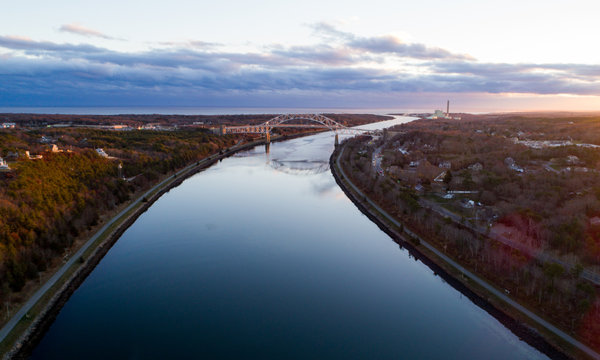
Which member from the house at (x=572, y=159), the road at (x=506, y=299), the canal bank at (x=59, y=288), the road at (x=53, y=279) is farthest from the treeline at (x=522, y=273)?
the house at (x=572, y=159)

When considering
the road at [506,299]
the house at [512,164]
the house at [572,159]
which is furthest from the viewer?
the house at [572,159]

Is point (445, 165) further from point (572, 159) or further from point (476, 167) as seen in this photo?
point (572, 159)

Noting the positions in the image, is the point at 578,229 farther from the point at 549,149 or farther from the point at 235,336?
the point at 549,149

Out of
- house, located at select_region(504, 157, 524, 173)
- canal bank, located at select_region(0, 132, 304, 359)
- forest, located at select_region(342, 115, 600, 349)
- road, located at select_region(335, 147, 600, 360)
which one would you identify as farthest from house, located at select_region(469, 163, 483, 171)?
canal bank, located at select_region(0, 132, 304, 359)

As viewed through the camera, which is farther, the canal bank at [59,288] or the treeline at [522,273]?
the treeline at [522,273]

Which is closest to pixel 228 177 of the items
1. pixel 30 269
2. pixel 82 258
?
pixel 82 258

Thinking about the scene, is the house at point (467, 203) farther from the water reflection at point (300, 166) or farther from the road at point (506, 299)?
the water reflection at point (300, 166)

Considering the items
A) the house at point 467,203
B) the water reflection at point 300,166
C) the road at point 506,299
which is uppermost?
the house at point 467,203

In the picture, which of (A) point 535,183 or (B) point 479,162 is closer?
(A) point 535,183

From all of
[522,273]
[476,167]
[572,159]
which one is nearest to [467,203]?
[522,273]
